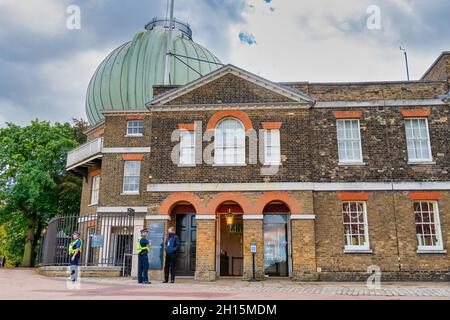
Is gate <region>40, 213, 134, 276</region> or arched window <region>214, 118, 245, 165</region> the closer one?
arched window <region>214, 118, 245, 165</region>

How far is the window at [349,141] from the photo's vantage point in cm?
1650

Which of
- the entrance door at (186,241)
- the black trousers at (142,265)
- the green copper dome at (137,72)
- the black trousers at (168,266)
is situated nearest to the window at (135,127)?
the green copper dome at (137,72)

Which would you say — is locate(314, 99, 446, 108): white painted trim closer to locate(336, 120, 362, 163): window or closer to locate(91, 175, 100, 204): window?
locate(336, 120, 362, 163): window

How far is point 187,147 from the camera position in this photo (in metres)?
16.7

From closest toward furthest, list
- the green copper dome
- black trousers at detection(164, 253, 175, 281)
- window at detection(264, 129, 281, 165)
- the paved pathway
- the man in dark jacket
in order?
1. the paved pathway
2. the man in dark jacket
3. black trousers at detection(164, 253, 175, 281)
4. window at detection(264, 129, 281, 165)
5. the green copper dome

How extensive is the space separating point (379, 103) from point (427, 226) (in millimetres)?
5340

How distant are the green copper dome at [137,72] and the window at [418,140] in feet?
45.3

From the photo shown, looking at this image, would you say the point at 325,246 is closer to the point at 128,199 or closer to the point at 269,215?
the point at 269,215

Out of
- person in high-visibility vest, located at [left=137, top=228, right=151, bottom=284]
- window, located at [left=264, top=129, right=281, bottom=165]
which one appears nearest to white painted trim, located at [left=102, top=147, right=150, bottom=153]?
window, located at [left=264, top=129, right=281, bottom=165]

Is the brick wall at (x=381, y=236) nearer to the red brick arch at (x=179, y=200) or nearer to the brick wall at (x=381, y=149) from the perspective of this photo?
the brick wall at (x=381, y=149)

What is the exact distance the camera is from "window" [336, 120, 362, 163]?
16.5 m

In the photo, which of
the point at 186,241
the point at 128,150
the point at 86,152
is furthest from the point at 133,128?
the point at 186,241

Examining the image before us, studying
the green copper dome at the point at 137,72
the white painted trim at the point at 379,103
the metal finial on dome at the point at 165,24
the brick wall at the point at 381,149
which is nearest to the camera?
the brick wall at the point at 381,149

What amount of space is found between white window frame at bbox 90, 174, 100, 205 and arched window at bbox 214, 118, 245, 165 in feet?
35.7
